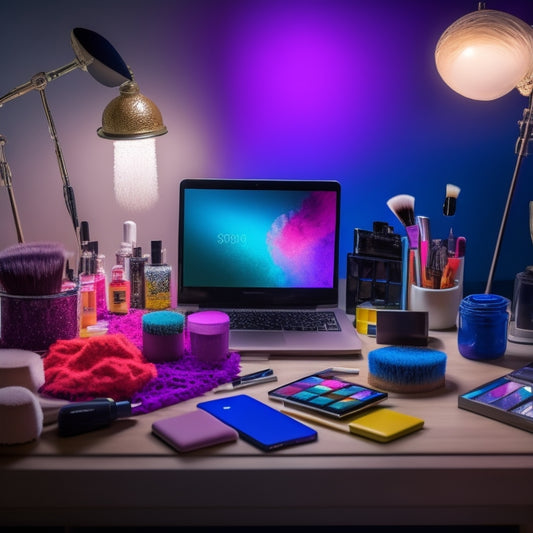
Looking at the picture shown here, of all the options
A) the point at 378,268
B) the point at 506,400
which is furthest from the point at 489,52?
the point at 506,400

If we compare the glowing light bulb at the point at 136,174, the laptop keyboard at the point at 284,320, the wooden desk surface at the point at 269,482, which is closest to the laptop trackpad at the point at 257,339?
the laptop keyboard at the point at 284,320

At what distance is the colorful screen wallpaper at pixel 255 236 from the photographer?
5.21ft

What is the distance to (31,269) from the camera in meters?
1.21

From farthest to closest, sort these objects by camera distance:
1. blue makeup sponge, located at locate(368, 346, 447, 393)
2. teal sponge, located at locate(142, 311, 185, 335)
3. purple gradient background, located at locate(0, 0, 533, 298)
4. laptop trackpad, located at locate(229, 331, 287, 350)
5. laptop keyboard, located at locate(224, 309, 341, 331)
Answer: purple gradient background, located at locate(0, 0, 533, 298) < laptop keyboard, located at locate(224, 309, 341, 331) < laptop trackpad, located at locate(229, 331, 287, 350) < teal sponge, located at locate(142, 311, 185, 335) < blue makeup sponge, located at locate(368, 346, 447, 393)

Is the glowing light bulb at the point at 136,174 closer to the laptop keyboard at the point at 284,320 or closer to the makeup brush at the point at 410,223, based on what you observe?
the laptop keyboard at the point at 284,320

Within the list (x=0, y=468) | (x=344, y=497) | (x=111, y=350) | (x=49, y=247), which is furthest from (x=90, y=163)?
(x=344, y=497)

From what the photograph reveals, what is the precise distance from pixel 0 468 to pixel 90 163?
3.30 feet

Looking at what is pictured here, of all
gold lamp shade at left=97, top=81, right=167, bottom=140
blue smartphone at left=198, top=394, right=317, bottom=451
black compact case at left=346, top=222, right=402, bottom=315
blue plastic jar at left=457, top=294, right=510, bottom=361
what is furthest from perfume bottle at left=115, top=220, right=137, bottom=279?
blue plastic jar at left=457, top=294, right=510, bottom=361

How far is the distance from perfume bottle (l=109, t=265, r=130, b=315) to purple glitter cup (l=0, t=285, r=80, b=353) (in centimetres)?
30

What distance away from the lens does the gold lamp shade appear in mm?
1500

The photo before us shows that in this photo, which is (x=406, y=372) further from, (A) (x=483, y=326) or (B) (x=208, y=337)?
(B) (x=208, y=337)

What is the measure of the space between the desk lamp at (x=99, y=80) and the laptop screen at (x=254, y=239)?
18cm

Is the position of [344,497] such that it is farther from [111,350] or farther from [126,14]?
[126,14]

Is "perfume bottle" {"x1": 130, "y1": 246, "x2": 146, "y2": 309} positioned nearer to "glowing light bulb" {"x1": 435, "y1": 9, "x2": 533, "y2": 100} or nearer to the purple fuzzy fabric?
the purple fuzzy fabric
